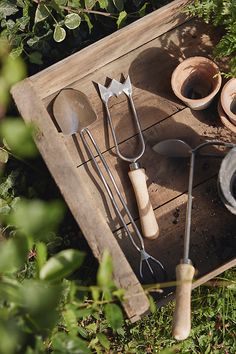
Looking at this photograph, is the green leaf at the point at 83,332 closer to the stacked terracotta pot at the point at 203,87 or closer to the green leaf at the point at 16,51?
the stacked terracotta pot at the point at 203,87

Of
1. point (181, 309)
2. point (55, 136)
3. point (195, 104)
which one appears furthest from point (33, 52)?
point (181, 309)

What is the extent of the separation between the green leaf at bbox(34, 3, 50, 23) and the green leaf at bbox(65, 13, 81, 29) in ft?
0.23

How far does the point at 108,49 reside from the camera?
5.97 feet

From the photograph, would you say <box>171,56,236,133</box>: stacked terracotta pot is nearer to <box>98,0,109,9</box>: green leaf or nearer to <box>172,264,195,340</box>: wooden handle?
<box>98,0,109,9</box>: green leaf

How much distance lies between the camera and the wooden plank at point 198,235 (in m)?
1.74

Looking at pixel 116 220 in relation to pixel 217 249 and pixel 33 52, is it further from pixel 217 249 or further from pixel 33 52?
pixel 33 52

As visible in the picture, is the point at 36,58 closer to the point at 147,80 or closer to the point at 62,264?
the point at 147,80

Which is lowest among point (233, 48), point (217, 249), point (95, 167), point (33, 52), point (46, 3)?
point (217, 249)

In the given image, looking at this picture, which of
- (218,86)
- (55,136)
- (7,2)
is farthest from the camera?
(7,2)

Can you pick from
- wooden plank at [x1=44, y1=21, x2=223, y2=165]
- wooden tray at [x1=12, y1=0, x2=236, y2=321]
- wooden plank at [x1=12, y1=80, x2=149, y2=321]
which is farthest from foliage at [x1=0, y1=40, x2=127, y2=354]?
wooden plank at [x1=44, y1=21, x2=223, y2=165]

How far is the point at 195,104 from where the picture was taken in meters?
1.77

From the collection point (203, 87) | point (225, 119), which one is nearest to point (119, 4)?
point (203, 87)

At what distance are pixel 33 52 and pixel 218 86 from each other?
0.67 meters

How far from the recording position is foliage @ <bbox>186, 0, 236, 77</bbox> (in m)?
1.73
